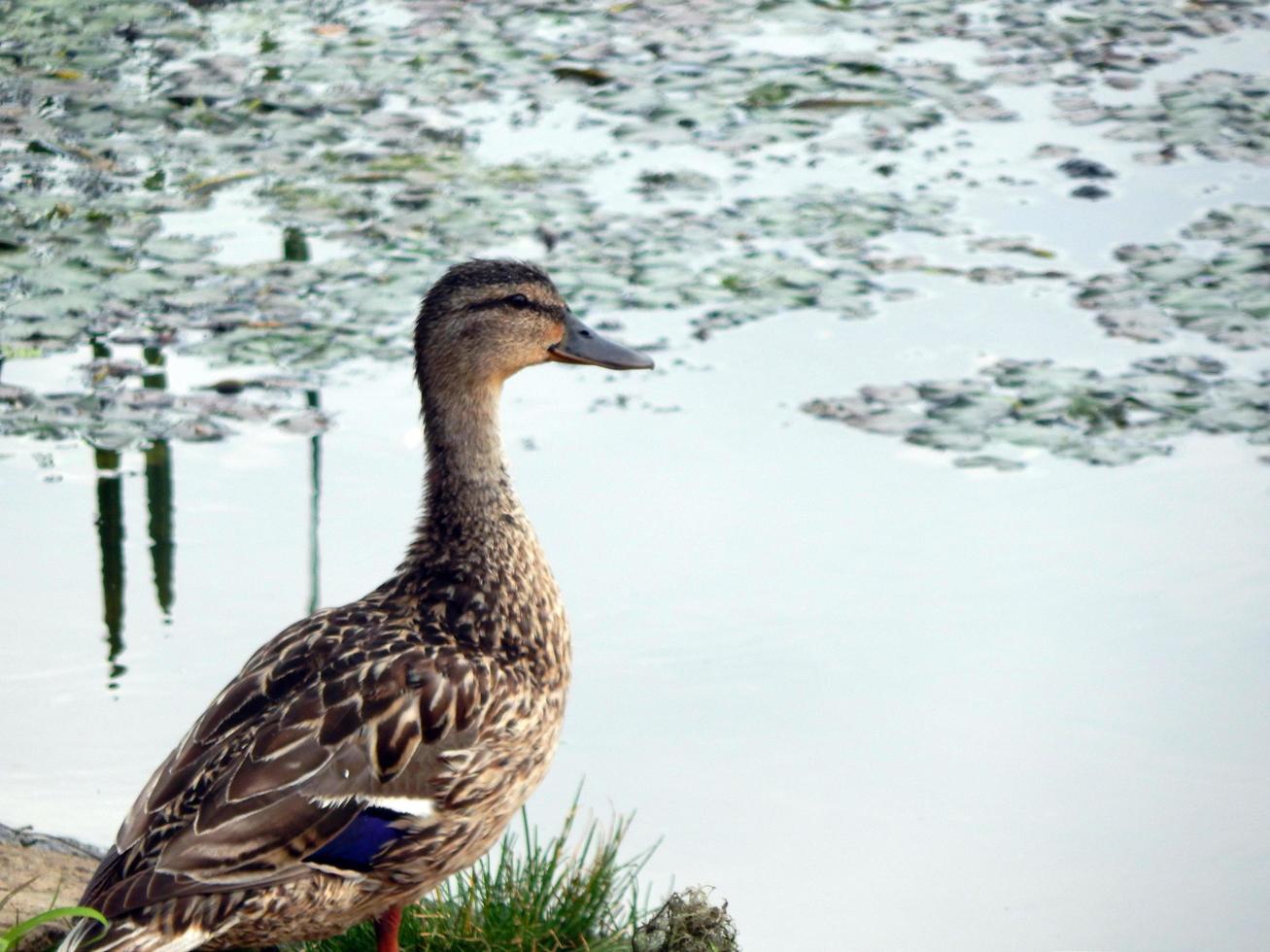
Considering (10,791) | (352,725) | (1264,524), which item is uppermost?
(352,725)

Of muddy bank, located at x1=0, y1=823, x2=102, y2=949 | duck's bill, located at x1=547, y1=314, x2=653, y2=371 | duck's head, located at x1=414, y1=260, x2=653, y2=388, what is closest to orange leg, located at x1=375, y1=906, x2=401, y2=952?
muddy bank, located at x1=0, y1=823, x2=102, y2=949

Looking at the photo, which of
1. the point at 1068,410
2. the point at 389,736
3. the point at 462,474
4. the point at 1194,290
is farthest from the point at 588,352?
the point at 1194,290

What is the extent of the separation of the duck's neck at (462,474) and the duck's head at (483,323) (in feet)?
0.15

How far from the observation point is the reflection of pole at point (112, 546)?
236 inches

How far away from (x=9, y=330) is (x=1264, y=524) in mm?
4219

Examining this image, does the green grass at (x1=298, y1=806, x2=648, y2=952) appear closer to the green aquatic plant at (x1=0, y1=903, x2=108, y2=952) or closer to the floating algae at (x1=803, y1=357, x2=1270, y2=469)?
the green aquatic plant at (x1=0, y1=903, x2=108, y2=952)

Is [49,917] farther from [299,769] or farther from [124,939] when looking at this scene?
[299,769]

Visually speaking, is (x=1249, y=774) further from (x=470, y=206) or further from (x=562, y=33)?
(x=562, y=33)

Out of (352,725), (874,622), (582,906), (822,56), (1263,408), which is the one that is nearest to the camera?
(352,725)

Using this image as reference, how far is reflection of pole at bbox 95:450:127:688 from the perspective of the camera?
600cm

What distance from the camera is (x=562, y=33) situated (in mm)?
10320

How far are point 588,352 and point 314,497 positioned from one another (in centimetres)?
183

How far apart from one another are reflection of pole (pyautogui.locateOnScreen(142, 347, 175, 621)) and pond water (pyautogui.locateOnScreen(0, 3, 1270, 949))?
0.01m

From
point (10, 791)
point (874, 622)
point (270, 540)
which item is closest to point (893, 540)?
point (874, 622)
